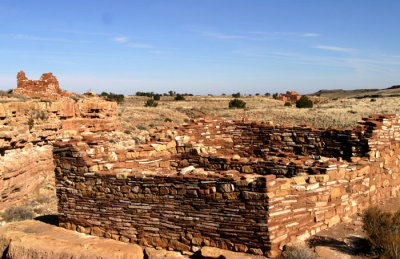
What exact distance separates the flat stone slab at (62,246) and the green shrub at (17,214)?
7.96 ft

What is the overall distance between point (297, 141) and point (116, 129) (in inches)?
446

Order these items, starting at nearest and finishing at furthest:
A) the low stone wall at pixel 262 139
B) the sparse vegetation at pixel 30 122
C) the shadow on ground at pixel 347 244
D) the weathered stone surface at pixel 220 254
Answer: the shadow on ground at pixel 347 244 < the weathered stone surface at pixel 220 254 < the low stone wall at pixel 262 139 < the sparse vegetation at pixel 30 122

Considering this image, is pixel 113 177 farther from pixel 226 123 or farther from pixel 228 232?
pixel 226 123

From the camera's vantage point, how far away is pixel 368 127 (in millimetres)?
7945

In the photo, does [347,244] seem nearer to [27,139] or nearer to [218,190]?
[218,190]

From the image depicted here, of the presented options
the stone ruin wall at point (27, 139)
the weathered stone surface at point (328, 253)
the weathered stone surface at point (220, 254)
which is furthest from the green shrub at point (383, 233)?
the stone ruin wall at point (27, 139)

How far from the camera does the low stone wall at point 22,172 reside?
1051cm

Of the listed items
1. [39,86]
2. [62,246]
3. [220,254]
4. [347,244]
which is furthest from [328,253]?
[39,86]

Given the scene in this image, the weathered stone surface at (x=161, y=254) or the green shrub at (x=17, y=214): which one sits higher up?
the weathered stone surface at (x=161, y=254)

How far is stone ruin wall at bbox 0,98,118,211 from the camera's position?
35.1 ft

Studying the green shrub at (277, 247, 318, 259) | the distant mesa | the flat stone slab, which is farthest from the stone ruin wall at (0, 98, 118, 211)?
the green shrub at (277, 247, 318, 259)

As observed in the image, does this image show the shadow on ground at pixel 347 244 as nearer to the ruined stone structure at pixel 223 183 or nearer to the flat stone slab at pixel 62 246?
the ruined stone structure at pixel 223 183

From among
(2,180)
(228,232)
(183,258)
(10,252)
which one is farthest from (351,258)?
(2,180)

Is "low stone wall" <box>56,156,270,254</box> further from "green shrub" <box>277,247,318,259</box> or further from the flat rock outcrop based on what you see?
the flat rock outcrop
